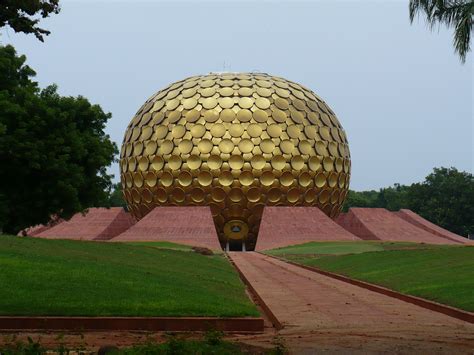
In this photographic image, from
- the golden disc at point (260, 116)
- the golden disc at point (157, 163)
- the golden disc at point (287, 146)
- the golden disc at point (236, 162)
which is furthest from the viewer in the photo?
the golden disc at point (157, 163)

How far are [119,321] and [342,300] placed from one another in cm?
495

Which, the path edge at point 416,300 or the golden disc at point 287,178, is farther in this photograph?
the golden disc at point 287,178

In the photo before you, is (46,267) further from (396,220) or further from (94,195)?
(396,220)

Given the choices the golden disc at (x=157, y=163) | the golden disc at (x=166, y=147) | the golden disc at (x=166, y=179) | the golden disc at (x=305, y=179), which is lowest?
the golden disc at (x=166, y=179)

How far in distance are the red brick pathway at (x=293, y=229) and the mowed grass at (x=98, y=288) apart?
1732 centimetres

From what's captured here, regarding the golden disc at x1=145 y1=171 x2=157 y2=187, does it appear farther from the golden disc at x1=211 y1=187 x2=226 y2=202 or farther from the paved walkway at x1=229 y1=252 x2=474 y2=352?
the paved walkway at x1=229 y1=252 x2=474 y2=352

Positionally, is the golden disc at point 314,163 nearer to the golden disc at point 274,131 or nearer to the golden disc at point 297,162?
the golden disc at point 297,162

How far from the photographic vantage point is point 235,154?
37656 millimetres

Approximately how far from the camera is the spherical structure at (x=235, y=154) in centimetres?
3781

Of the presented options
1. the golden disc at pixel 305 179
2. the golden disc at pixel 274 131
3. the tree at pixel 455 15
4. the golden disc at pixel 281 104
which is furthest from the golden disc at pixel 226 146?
the tree at pixel 455 15

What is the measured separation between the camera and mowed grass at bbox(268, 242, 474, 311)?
1306cm

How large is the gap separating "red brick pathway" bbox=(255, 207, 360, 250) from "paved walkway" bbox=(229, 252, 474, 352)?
55.9 ft

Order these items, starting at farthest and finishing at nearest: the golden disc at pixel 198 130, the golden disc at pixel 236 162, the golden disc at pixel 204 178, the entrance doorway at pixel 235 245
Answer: the entrance doorway at pixel 235 245, the golden disc at pixel 198 130, the golden disc at pixel 204 178, the golden disc at pixel 236 162

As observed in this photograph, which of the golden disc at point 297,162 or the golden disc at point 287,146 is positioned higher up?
the golden disc at point 287,146
